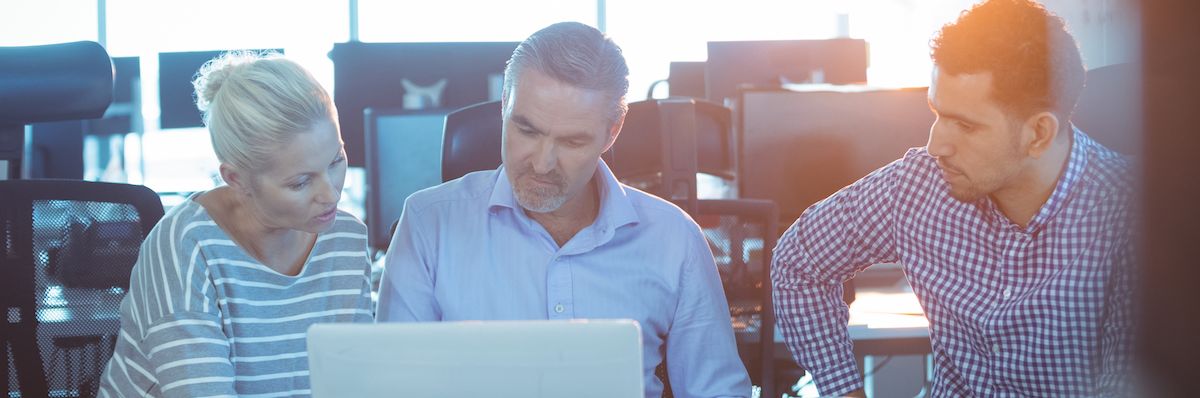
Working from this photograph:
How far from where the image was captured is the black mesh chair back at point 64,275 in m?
1.65

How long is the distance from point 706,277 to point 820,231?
10.7 inches

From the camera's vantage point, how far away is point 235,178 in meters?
1.50

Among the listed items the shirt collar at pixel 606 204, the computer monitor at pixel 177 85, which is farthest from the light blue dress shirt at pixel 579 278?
the computer monitor at pixel 177 85

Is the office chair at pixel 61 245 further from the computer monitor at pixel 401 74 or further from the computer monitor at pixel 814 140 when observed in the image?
the computer monitor at pixel 814 140

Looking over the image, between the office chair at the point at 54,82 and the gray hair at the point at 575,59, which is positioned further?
the office chair at the point at 54,82

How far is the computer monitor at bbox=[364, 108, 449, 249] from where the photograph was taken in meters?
2.67

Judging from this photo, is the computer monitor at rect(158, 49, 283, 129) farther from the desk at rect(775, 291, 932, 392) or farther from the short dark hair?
the short dark hair

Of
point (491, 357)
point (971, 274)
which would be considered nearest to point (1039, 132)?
point (971, 274)

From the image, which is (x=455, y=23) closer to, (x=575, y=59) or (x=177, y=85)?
(x=177, y=85)

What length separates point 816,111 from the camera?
8.97 ft

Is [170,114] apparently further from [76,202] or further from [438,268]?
[438,268]

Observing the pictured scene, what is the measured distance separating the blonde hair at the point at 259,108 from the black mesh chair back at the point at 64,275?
0.90ft

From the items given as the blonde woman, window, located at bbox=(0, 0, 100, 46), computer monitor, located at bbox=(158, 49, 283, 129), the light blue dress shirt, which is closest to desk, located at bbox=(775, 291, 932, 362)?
the light blue dress shirt

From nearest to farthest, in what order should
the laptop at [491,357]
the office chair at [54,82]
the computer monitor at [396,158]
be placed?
1. the laptop at [491,357]
2. the office chair at [54,82]
3. the computer monitor at [396,158]
